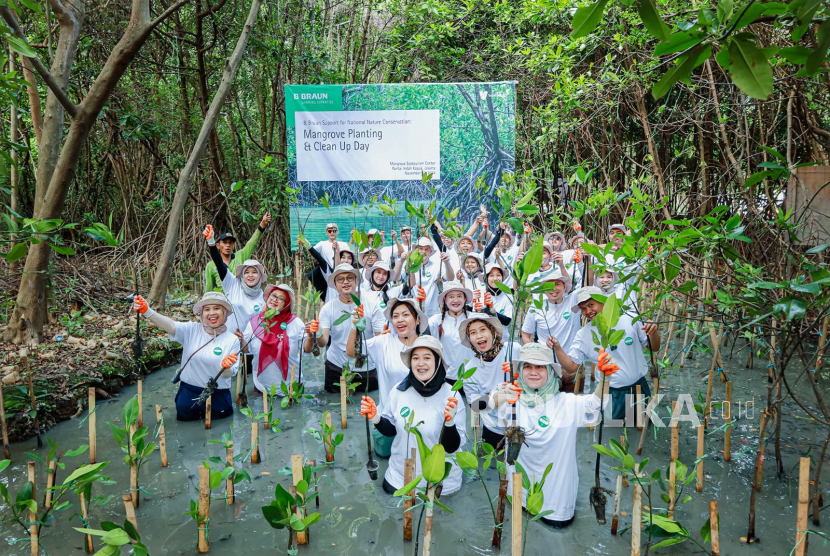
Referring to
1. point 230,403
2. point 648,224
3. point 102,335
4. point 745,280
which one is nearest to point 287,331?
point 230,403

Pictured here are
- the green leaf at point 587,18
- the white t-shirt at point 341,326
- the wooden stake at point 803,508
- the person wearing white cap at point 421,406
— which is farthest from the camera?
the white t-shirt at point 341,326

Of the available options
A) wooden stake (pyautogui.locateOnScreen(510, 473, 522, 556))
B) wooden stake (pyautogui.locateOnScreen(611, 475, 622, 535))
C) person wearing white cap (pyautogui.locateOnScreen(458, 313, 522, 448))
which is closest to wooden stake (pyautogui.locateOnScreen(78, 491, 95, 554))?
wooden stake (pyautogui.locateOnScreen(510, 473, 522, 556))

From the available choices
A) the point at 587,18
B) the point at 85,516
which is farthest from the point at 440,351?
the point at 587,18

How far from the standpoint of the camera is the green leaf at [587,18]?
1.23 m

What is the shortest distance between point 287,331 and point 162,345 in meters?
1.89

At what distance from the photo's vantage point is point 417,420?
10.8ft

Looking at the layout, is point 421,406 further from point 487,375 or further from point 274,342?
point 274,342

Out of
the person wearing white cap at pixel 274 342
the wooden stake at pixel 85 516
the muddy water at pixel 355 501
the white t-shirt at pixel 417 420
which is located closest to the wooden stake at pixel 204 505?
the muddy water at pixel 355 501

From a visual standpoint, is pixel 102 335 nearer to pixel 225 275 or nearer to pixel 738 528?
pixel 225 275

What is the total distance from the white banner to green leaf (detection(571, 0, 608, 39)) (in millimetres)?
7316

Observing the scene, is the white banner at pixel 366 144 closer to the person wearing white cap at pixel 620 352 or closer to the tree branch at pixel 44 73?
the tree branch at pixel 44 73

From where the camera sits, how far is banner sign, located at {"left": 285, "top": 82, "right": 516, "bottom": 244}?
8414 millimetres

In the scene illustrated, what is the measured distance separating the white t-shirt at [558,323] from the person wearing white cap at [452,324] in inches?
25.4

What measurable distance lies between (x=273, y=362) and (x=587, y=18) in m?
4.27
